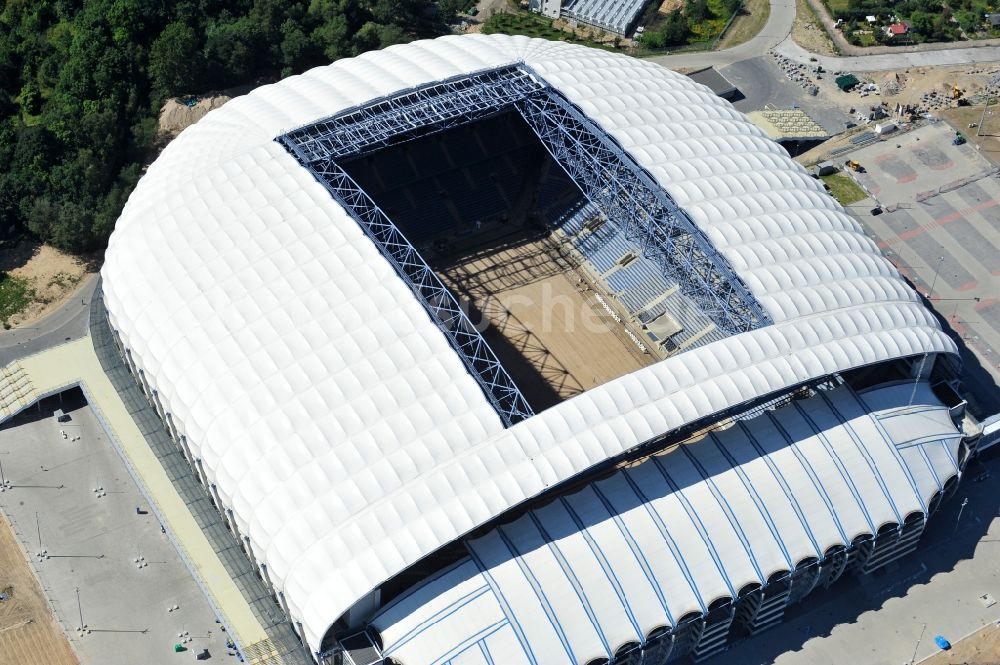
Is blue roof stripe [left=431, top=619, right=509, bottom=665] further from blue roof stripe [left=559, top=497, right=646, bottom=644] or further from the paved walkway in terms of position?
the paved walkway

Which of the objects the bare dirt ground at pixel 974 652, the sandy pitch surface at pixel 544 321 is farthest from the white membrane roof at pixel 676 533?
the sandy pitch surface at pixel 544 321

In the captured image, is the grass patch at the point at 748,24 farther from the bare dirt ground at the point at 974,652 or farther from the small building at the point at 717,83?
the bare dirt ground at the point at 974,652

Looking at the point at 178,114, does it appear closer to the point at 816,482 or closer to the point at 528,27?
the point at 528,27

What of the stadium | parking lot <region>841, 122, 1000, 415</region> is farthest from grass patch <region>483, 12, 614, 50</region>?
the stadium

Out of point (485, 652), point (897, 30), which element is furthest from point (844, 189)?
point (485, 652)

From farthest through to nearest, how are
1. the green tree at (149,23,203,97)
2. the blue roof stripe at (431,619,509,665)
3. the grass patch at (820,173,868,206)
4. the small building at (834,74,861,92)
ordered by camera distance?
the small building at (834,74,861,92)
the green tree at (149,23,203,97)
the grass patch at (820,173,868,206)
the blue roof stripe at (431,619,509,665)
